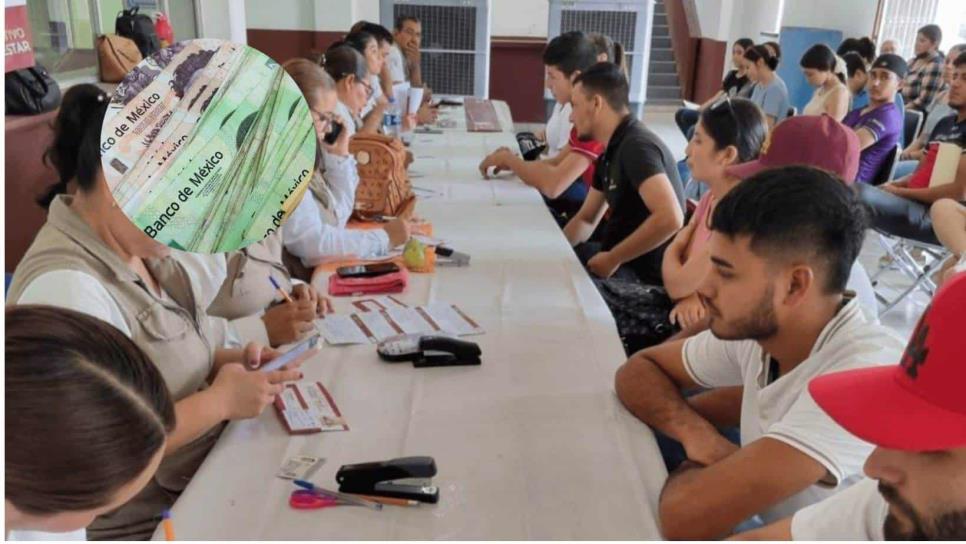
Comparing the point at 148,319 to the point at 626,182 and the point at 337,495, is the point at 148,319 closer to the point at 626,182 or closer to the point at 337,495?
the point at 337,495

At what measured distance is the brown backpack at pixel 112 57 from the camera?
4645 mm

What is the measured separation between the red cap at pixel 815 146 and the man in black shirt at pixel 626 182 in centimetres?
66

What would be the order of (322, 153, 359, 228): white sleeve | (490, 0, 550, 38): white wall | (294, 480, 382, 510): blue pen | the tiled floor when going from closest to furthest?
(294, 480, 382, 510): blue pen
(322, 153, 359, 228): white sleeve
the tiled floor
(490, 0, 550, 38): white wall

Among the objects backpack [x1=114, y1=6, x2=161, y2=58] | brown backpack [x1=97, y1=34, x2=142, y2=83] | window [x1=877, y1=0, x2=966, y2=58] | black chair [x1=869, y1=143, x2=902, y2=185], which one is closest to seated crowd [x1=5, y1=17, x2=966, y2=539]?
black chair [x1=869, y1=143, x2=902, y2=185]

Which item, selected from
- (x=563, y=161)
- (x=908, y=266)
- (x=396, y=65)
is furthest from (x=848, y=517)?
(x=396, y=65)

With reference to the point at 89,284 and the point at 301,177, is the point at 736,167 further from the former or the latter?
the point at 89,284

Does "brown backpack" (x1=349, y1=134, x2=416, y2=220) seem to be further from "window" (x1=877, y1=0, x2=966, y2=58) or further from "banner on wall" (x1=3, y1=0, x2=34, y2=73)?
"window" (x1=877, y1=0, x2=966, y2=58)

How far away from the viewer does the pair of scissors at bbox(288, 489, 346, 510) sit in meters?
1.16

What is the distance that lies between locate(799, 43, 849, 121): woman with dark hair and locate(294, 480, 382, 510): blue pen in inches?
194

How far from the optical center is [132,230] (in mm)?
1290

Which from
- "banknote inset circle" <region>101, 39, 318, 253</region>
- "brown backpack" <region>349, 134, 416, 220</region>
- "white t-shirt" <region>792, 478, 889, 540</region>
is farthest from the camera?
"brown backpack" <region>349, 134, 416, 220</region>

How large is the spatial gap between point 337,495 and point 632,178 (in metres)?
1.71

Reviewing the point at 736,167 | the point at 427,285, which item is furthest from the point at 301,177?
the point at 736,167

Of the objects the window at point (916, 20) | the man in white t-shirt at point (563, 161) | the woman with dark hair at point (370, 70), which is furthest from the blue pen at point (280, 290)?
the window at point (916, 20)
